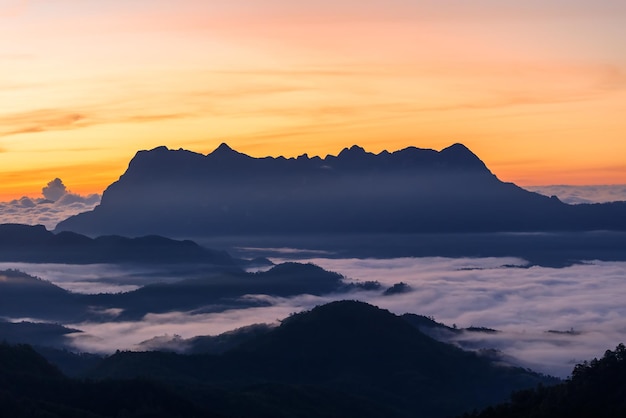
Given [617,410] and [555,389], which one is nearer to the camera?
[617,410]

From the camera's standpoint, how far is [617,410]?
147 metres

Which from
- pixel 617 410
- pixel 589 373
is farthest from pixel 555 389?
pixel 617 410

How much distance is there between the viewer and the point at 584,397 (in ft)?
517

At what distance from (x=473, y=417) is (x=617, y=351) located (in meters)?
24.0

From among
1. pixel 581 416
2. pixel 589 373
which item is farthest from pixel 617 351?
pixel 581 416

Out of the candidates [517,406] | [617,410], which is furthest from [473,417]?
[617,410]

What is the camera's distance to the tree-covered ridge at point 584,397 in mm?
152875

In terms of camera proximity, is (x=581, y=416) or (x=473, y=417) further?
(x=473, y=417)

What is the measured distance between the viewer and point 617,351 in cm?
16738

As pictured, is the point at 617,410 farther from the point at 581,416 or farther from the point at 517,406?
the point at 517,406

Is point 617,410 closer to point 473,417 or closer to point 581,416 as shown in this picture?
point 581,416

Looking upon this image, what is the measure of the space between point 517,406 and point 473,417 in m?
7.65

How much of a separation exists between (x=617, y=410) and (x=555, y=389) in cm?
1574

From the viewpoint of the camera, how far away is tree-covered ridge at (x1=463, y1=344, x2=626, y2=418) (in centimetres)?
15288
